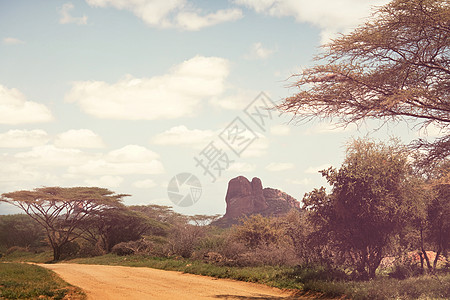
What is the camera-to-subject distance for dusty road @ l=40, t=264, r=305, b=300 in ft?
39.9

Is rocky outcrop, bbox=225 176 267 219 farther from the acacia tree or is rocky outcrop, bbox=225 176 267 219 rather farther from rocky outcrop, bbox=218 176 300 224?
the acacia tree

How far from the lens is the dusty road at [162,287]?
1215 centimetres

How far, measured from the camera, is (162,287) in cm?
1371

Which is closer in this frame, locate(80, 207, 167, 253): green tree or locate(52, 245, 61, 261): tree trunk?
locate(52, 245, 61, 261): tree trunk

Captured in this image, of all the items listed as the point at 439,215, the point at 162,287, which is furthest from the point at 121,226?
the point at 439,215

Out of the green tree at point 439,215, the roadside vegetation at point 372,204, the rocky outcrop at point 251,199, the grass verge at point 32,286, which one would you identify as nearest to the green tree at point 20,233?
the roadside vegetation at point 372,204

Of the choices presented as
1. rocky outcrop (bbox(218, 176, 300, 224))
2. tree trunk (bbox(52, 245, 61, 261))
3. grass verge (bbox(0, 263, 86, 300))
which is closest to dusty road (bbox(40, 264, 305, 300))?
grass verge (bbox(0, 263, 86, 300))

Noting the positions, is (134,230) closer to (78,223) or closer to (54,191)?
(78,223)

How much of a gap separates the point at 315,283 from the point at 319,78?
674 cm

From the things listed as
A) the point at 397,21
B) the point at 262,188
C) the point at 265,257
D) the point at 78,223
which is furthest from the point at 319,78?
the point at 262,188

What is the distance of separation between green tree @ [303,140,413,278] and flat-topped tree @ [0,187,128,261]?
73.2ft

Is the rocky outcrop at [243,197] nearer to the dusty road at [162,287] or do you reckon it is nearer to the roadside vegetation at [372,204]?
the roadside vegetation at [372,204]

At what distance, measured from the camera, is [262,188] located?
82562mm

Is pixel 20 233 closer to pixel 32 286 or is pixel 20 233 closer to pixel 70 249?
pixel 70 249
